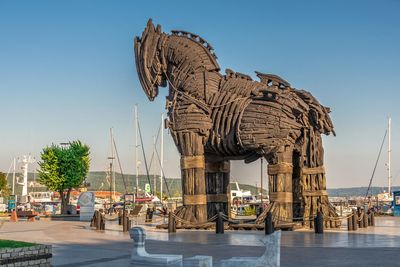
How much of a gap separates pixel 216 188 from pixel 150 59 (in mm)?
6802

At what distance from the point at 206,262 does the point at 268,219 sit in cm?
1193

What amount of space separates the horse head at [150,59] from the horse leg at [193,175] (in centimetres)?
293

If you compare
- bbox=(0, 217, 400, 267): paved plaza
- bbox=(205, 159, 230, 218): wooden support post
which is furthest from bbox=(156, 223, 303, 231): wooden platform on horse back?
bbox=(205, 159, 230, 218): wooden support post

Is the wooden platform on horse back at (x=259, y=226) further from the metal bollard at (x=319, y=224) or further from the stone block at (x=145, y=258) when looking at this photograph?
the stone block at (x=145, y=258)

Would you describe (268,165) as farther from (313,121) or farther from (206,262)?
(206,262)

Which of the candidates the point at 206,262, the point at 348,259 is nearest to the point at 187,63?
the point at 348,259

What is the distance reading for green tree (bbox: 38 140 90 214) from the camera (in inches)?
2133

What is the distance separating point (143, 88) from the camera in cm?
2875

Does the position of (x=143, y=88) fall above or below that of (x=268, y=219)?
above

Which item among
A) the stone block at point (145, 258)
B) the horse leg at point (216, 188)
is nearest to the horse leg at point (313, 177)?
the horse leg at point (216, 188)

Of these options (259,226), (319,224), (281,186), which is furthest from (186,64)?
(319,224)

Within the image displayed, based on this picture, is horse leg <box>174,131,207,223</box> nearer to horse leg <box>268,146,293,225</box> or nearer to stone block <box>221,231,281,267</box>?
horse leg <box>268,146,293,225</box>

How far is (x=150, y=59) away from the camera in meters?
28.1

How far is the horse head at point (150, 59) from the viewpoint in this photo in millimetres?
28125
